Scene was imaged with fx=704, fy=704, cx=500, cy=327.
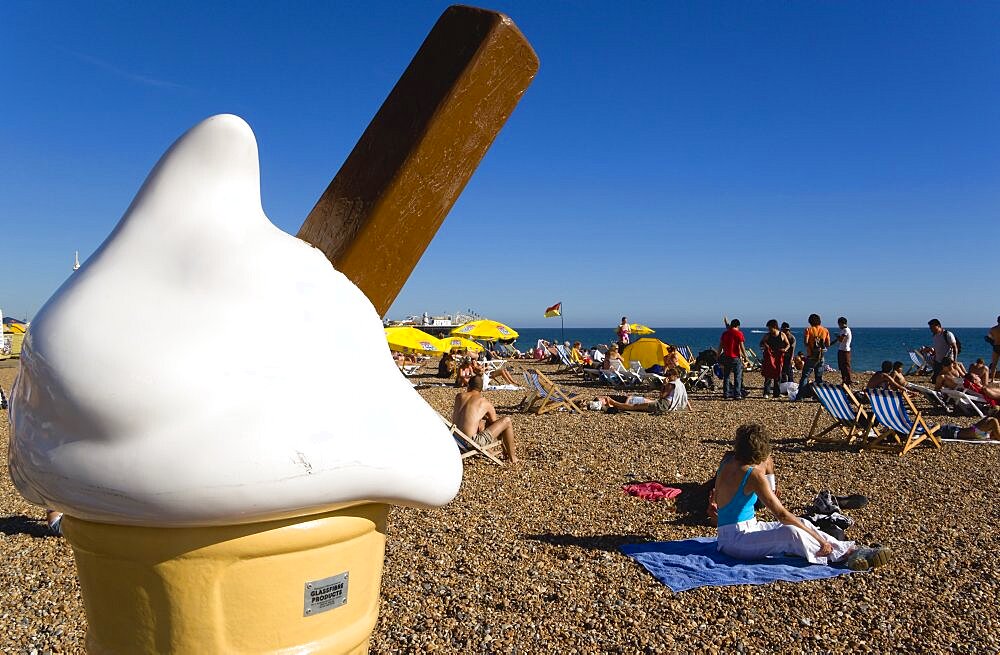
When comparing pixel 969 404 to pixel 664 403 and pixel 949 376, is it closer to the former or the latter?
pixel 949 376

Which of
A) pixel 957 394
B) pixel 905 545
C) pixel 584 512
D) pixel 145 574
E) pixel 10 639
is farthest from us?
pixel 957 394

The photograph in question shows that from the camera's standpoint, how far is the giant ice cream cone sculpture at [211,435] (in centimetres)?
123

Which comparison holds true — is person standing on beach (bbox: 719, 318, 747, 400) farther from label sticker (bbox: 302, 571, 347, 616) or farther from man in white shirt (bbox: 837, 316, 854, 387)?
label sticker (bbox: 302, 571, 347, 616)

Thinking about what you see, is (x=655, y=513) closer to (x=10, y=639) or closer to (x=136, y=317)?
(x=10, y=639)

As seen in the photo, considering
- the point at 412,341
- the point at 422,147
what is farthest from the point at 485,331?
the point at 422,147

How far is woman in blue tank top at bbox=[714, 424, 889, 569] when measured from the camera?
182 inches

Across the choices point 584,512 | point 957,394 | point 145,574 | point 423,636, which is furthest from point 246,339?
point 957,394

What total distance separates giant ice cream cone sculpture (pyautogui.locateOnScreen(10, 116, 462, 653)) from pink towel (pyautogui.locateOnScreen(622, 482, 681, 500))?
5.33 meters

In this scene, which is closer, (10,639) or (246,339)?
(246,339)

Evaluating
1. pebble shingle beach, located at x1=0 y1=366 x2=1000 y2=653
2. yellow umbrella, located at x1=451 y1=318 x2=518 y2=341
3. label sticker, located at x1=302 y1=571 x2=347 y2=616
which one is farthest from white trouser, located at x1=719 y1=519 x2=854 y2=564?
yellow umbrella, located at x1=451 y1=318 x2=518 y2=341

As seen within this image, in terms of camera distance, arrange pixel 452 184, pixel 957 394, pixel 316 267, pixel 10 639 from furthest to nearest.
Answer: pixel 957 394 < pixel 10 639 < pixel 452 184 < pixel 316 267

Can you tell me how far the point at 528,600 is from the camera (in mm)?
4031

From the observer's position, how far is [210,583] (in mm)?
1297

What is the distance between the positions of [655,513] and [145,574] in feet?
17.0
